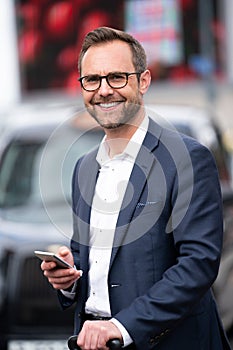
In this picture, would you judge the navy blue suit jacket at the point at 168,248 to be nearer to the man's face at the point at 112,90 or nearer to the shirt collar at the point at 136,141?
the shirt collar at the point at 136,141

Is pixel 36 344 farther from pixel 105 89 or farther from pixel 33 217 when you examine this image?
pixel 105 89

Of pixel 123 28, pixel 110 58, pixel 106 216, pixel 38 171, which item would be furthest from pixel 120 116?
pixel 123 28

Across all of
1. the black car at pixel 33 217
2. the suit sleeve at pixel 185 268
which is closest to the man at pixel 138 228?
the suit sleeve at pixel 185 268

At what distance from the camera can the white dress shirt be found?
3.10 meters

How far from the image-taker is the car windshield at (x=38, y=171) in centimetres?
646

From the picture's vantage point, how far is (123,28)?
81.6 ft

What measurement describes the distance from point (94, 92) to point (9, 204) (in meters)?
3.67

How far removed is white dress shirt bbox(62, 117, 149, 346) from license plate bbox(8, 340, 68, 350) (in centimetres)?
242

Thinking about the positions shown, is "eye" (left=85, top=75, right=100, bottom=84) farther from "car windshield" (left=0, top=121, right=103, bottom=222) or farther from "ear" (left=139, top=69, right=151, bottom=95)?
"car windshield" (left=0, top=121, right=103, bottom=222)

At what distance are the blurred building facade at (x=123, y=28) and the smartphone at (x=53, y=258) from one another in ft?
70.6

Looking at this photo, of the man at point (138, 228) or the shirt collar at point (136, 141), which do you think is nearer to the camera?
the man at point (138, 228)

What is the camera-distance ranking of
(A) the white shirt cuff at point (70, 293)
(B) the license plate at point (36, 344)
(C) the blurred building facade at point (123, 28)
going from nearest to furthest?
1. (A) the white shirt cuff at point (70, 293)
2. (B) the license plate at point (36, 344)
3. (C) the blurred building facade at point (123, 28)

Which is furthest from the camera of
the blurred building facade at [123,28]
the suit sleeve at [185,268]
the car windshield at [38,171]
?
the blurred building facade at [123,28]

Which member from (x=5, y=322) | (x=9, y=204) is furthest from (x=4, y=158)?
(x=5, y=322)
